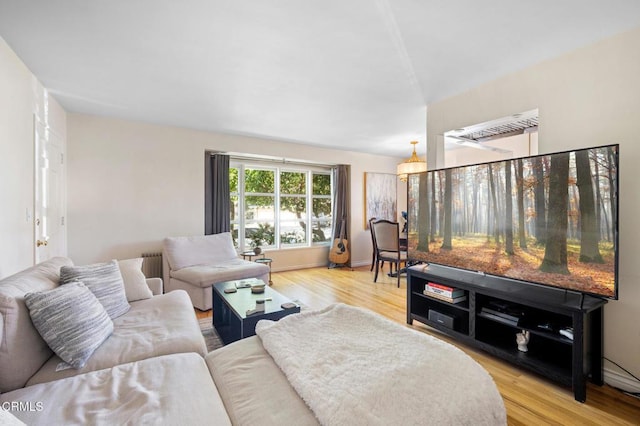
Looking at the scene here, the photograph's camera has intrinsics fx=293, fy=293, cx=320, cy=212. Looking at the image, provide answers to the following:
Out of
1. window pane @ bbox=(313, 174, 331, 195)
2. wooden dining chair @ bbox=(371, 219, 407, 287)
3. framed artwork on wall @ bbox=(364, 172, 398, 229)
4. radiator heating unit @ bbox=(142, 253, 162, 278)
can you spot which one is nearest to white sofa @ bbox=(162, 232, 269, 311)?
radiator heating unit @ bbox=(142, 253, 162, 278)

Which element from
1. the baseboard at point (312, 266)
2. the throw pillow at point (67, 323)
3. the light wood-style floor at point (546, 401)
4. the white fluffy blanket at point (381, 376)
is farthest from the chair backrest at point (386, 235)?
the throw pillow at point (67, 323)

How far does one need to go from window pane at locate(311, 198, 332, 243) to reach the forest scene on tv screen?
11.0 feet

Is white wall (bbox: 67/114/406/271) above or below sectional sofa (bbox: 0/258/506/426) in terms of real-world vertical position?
above

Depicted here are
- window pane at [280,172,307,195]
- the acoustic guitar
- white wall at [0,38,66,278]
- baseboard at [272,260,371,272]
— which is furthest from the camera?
the acoustic guitar

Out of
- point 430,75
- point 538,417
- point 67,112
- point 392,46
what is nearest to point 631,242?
point 538,417

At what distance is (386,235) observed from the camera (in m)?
4.91

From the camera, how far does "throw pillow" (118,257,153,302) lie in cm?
239

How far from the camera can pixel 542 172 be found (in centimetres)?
206

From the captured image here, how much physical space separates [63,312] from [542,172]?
119 inches

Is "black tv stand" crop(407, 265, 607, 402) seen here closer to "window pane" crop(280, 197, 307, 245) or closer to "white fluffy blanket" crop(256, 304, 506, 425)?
"white fluffy blanket" crop(256, 304, 506, 425)

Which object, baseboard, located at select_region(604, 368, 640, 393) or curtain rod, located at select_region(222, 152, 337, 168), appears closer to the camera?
baseboard, located at select_region(604, 368, 640, 393)

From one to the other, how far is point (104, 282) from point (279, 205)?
12.1ft

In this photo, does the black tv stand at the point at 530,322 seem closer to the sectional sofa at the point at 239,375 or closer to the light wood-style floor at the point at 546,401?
the light wood-style floor at the point at 546,401

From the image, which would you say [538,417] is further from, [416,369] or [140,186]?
[140,186]
